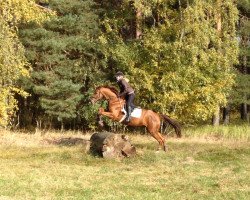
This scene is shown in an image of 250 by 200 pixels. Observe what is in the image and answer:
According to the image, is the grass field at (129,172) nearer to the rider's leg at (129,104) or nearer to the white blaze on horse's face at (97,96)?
the rider's leg at (129,104)

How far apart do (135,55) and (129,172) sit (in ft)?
40.6

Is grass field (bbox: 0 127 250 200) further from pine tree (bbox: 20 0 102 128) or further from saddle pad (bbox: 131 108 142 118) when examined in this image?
pine tree (bbox: 20 0 102 128)

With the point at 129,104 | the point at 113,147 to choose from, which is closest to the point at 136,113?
the point at 129,104

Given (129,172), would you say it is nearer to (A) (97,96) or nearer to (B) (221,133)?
(A) (97,96)

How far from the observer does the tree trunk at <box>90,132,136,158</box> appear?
52.3ft

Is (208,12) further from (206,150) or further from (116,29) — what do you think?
(206,150)

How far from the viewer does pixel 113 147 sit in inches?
632

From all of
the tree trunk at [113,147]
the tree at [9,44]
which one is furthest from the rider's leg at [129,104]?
the tree at [9,44]

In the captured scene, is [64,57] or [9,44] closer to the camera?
[9,44]

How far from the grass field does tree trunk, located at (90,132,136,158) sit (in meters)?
0.36

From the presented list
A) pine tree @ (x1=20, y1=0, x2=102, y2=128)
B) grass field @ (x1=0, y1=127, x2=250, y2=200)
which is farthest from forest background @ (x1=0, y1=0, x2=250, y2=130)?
grass field @ (x1=0, y1=127, x2=250, y2=200)

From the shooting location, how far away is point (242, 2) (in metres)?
34.5

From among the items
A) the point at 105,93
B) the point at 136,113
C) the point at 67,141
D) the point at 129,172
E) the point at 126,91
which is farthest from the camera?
the point at 67,141

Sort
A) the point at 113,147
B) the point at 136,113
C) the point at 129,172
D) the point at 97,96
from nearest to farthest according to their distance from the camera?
the point at 129,172
the point at 113,147
the point at 97,96
the point at 136,113
